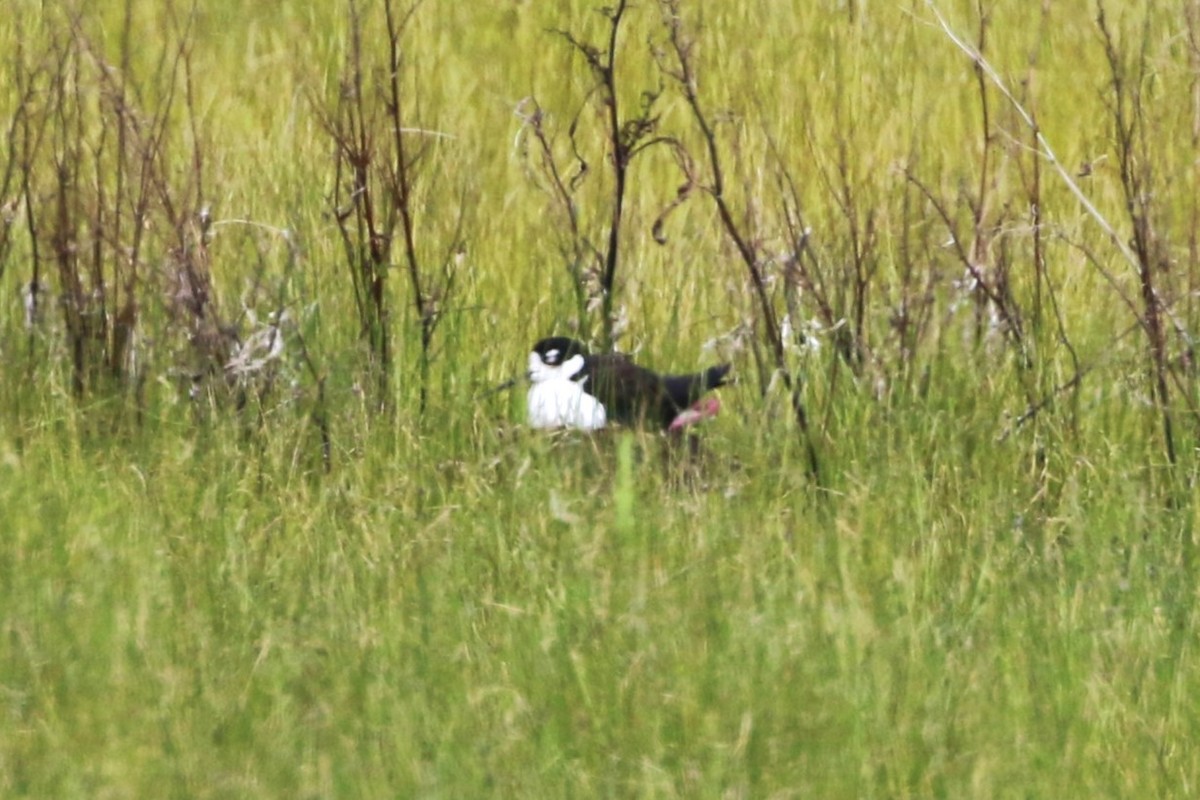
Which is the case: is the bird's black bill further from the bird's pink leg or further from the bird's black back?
the bird's pink leg

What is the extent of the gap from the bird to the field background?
0.22 feet

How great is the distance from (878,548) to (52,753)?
1.34 metres

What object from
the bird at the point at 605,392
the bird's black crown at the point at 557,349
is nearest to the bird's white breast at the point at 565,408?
the bird at the point at 605,392

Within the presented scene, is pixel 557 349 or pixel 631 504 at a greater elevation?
pixel 557 349

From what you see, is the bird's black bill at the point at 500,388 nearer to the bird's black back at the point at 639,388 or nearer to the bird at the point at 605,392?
the bird at the point at 605,392

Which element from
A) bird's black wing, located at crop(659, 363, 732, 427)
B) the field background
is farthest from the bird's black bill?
bird's black wing, located at crop(659, 363, 732, 427)

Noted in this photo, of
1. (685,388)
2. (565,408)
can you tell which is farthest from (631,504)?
(685,388)

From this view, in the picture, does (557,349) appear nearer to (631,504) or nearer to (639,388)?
(639,388)

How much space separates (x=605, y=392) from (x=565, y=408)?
0.29ft

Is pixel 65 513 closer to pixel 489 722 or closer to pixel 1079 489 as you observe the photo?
pixel 489 722

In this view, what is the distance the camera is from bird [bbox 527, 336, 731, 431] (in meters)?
4.08

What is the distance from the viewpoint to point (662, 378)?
13.9 feet

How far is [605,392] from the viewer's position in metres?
4.11

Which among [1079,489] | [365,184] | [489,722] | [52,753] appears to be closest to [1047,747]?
[489,722]
